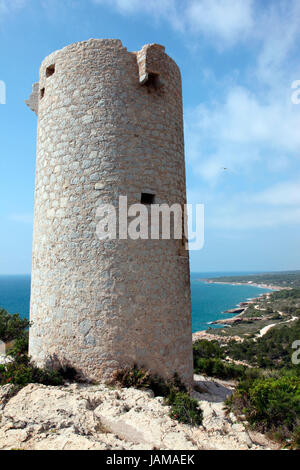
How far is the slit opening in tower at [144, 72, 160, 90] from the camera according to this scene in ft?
21.7

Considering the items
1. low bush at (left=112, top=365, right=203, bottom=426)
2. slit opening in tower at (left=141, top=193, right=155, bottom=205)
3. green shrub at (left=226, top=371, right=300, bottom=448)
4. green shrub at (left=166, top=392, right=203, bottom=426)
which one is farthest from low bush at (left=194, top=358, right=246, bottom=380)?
slit opening in tower at (left=141, top=193, right=155, bottom=205)

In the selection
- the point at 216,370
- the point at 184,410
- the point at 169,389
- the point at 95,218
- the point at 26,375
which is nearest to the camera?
the point at 184,410

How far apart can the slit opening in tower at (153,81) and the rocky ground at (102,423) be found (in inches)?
226

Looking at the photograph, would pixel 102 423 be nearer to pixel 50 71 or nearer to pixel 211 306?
pixel 50 71

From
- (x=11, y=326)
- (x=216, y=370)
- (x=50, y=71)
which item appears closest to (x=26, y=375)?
(x=11, y=326)

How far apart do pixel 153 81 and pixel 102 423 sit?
6.17 m

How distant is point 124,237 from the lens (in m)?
5.93

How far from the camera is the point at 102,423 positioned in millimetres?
4133

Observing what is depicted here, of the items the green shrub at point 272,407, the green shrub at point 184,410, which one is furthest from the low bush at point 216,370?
the green shrub at point 184,410

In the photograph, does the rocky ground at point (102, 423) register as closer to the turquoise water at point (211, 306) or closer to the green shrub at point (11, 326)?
the green shrub at point (11, 326)

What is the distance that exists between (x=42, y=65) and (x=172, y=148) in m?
3.47
